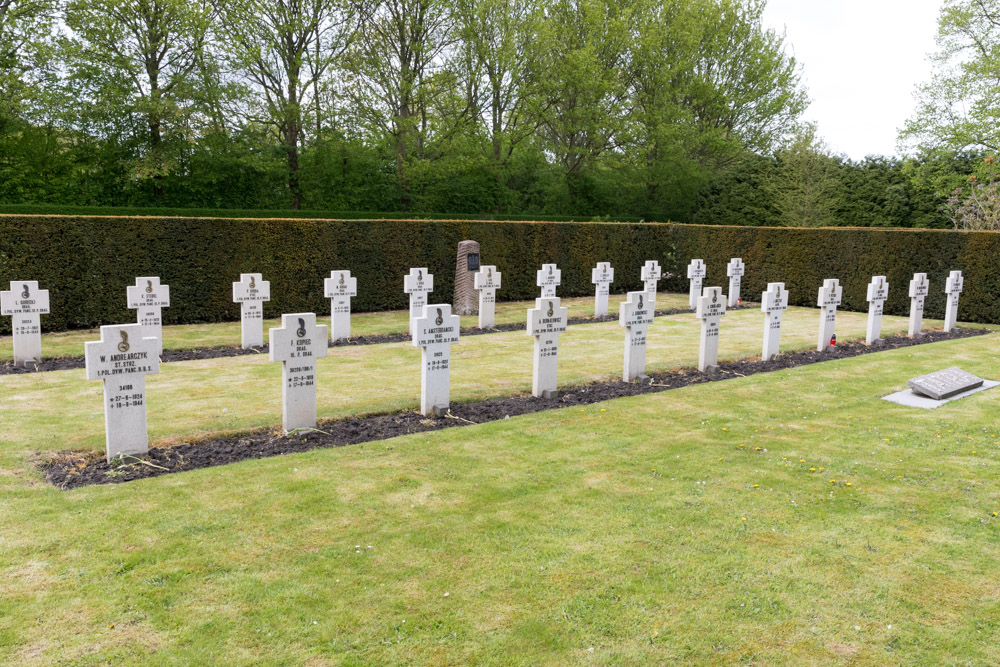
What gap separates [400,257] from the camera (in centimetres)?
1697

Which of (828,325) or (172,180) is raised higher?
(172,180)

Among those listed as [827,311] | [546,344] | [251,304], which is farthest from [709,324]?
[251,304]

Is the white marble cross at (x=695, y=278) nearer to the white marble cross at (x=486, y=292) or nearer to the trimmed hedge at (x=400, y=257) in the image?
the trimmed hedge at (x=400, y=257)

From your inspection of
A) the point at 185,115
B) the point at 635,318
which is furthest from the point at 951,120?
the point at 185,115

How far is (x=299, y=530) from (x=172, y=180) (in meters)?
23.7

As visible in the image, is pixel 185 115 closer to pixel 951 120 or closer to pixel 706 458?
pixel 706 458

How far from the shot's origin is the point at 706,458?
20.2 ft

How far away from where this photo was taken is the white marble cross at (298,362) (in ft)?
21.7

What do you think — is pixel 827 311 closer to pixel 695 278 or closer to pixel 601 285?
pixel 601 285

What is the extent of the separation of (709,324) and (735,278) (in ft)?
32.1

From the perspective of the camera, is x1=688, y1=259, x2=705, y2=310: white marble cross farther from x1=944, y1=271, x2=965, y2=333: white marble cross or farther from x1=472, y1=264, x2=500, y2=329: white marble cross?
x1=472, y1=264, x2=500, y2=329: white marble cross

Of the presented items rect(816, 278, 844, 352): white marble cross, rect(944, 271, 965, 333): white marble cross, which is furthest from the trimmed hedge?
rect(816, 278, 844, 352): white marble cross

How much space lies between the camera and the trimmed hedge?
1304 centimetres

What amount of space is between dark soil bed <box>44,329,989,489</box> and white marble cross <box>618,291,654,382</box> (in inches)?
9.3
